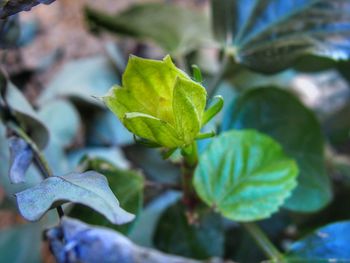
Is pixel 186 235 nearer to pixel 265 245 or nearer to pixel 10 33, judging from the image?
pixel 265 245

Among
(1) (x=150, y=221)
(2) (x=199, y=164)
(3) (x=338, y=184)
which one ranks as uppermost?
(2) (x=199, y=164)

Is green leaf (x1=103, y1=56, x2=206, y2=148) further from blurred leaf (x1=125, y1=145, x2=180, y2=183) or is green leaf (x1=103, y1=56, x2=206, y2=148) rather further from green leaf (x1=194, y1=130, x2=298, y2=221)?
blurred leaf (x1=125, y1=145, x2=180, y2=183)

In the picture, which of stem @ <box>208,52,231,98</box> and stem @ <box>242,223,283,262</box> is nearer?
stem @ <box>242,223,283,262</box>

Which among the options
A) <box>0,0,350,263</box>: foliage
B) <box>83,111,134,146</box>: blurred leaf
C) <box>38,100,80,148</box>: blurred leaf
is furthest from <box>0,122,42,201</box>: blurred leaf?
<box>83,111,134,146</box>: blurred leaf

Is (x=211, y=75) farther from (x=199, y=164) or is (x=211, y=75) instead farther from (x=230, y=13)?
(x=199, y=164)

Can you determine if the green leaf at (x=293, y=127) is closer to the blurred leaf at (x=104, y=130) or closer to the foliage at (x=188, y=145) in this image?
the foliage at (x=188, y=145)

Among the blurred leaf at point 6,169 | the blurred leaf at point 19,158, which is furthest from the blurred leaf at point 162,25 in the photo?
the blurred leaf at point 19,158

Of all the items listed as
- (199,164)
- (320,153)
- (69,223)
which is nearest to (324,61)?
(320,153)
